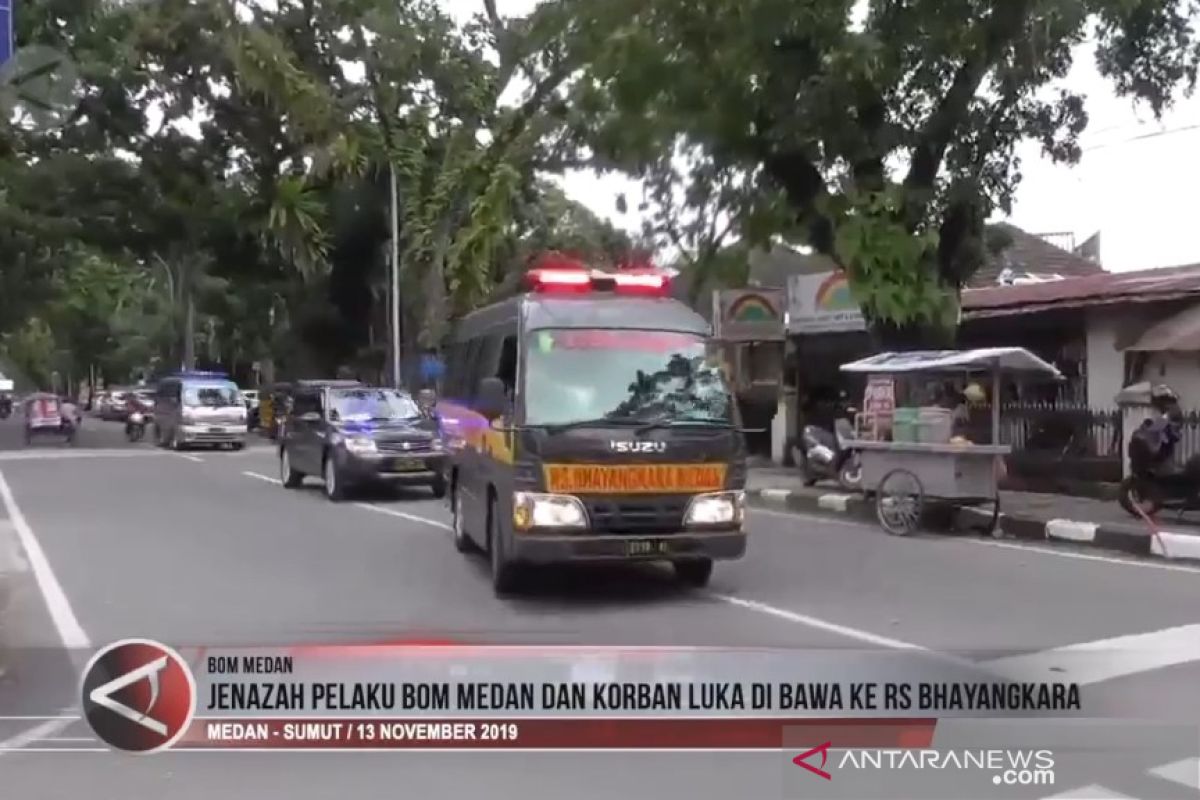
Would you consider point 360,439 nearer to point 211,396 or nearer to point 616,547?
point 616,547

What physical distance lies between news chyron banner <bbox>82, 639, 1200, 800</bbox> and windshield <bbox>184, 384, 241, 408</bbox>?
87.6 feet

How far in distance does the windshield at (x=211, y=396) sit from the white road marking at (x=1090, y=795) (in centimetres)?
2961

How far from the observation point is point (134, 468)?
2534cm

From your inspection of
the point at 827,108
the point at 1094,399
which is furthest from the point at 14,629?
the point at 1094,399

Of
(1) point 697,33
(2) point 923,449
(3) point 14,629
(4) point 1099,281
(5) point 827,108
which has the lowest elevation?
(3) point 14,629

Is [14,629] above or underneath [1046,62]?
underneath

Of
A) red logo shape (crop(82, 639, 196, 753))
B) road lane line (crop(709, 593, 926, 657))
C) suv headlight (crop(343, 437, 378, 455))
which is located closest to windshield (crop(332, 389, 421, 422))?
suv headlight (crop(343, 437, 378, 455))

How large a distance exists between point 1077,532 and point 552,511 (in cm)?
726

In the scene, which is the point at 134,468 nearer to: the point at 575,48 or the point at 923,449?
the point at 575,48

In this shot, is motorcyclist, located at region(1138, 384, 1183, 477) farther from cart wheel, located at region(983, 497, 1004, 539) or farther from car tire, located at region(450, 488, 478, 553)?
car tire, located at region(450, 488, 478, 553)

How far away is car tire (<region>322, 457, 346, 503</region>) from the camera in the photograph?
18078 mm

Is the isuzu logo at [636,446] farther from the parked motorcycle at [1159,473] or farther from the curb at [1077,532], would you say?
the parked motorcycle at [1159,473]

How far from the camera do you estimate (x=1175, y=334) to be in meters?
16.8

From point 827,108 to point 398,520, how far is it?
7.21 m
